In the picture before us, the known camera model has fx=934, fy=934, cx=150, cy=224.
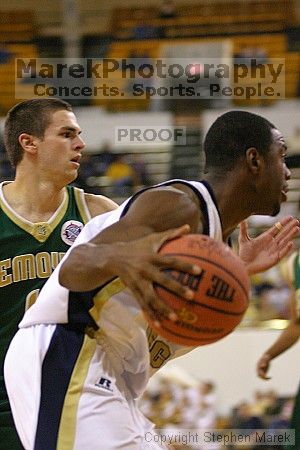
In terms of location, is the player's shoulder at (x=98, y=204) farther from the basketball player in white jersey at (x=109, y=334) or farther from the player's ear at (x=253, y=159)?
the player's ear at (x=253, y=159)

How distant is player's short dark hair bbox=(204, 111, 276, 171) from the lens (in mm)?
3084

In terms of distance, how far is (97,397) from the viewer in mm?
2994

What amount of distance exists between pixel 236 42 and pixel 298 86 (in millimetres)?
1353

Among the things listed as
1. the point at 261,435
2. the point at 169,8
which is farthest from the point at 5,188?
the point at 169,8

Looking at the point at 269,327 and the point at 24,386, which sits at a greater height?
the point at 24,386

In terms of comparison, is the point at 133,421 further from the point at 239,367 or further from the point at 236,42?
the point at 236,42

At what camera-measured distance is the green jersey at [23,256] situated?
4.14 metres

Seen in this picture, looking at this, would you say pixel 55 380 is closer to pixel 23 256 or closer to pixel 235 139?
pixel 235 139

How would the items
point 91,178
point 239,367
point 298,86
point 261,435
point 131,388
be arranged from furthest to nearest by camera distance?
1. point 298,86
2. point 91,178
3. point 239,367
4. point 261,435
5. point 131,388

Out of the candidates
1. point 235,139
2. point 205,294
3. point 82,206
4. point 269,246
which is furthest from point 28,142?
point 205,294
